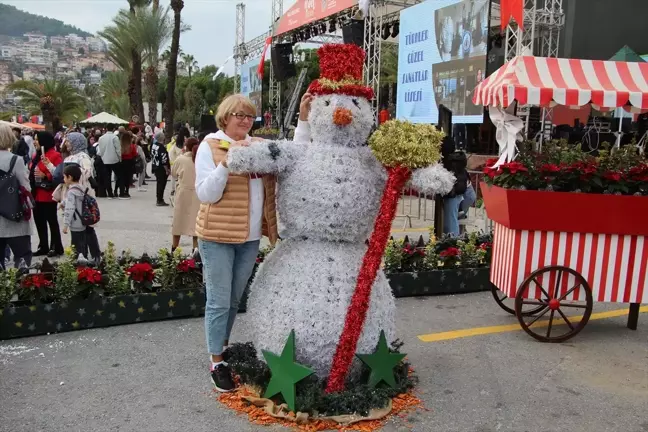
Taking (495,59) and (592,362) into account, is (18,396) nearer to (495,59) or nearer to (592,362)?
(592,362)

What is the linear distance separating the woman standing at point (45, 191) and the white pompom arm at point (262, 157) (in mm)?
4729

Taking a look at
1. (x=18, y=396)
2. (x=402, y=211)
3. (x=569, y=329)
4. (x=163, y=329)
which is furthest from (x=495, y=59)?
(x=18, y=396)

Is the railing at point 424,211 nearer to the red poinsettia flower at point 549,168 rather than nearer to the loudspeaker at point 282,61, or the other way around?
the red poinsettia flower at point 549,168

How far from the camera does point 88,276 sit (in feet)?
15.8

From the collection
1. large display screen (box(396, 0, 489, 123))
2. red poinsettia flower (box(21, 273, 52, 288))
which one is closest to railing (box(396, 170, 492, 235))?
large display screen (box(396, 0, 489, 123))

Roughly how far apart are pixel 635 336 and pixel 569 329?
55 centimetres

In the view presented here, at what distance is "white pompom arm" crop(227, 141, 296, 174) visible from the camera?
132 inches

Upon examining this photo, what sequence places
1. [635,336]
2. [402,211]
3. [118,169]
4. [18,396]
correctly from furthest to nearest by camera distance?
[118,169] → [402,211] → [635,336] → [18,396]

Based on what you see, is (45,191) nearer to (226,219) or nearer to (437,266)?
(226,219)

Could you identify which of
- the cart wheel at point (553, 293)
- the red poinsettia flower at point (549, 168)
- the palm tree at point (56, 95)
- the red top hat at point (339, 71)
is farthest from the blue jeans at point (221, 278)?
the palm tree at point (56, 95)

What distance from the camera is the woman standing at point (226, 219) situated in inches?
138

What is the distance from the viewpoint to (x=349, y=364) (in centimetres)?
344

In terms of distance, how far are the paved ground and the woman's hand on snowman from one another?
1.34 metres

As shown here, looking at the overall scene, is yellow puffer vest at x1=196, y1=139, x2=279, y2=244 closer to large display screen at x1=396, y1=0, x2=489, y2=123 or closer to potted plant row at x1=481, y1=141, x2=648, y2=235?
potted plant row at x1=481, y1=141, x2=648, y2=235
